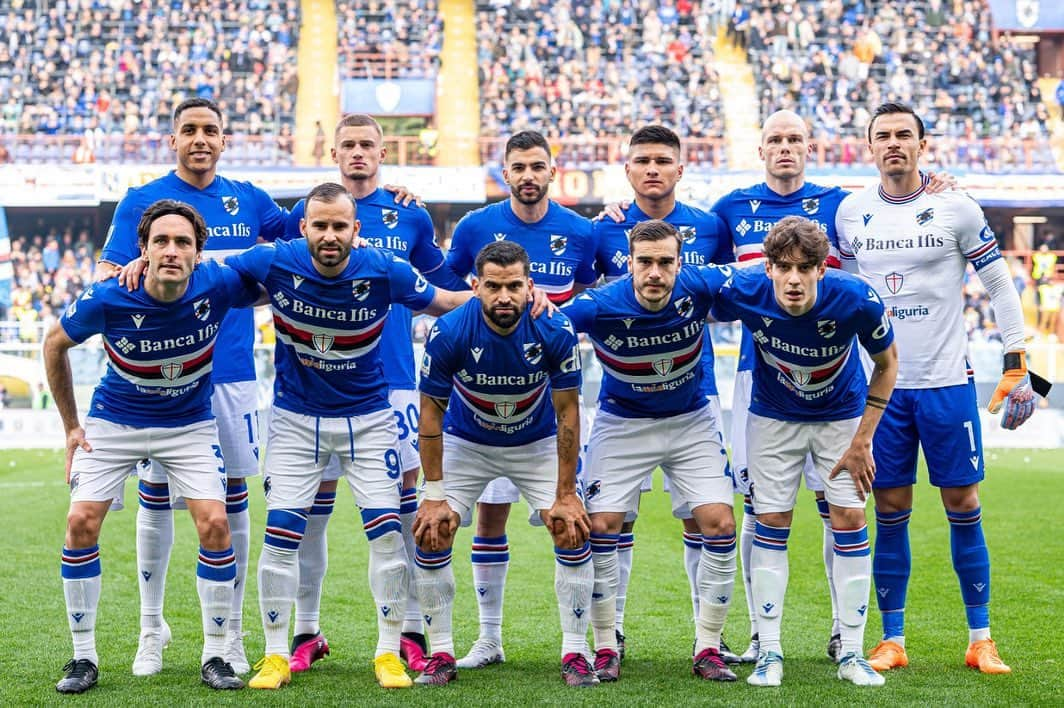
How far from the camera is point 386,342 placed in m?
6.12

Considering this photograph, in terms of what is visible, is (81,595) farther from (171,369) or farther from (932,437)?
(932,437)

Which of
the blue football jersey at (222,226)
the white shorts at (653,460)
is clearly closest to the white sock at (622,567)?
the white shorts at (653,460)

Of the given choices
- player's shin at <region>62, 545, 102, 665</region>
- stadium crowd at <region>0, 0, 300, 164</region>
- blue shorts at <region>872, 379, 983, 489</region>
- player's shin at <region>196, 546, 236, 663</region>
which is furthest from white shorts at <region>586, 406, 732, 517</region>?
stadium crowd at <region>0, 0, 300, 164</region>

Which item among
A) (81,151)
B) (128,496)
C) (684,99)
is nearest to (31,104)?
(81,151)

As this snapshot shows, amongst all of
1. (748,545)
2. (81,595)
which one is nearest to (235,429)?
(81,595)

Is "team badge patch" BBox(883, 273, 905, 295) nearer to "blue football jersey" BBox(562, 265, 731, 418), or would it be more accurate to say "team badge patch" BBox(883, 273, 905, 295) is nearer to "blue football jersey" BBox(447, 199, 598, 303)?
"blue football jersey" BBox(562, 265, 731, 418)

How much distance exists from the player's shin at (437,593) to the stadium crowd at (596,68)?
834 inches

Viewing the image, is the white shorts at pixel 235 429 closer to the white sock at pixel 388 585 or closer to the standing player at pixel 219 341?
the standing player at pixel 219 341

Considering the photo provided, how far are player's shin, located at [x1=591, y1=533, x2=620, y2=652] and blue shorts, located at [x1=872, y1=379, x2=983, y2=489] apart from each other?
1311 mm

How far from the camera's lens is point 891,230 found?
18.9 ft

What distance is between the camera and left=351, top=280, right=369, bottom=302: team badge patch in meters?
5.30

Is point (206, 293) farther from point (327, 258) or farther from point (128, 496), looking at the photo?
point (128, 496)

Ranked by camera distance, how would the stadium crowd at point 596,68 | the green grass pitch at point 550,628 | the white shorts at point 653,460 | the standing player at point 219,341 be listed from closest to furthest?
the green grass pitch at point 550,628, the white shorts at point 653,460, the standing player at point 219,341, the stadium crowd at point 596,68

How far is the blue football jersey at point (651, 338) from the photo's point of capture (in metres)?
5.33
